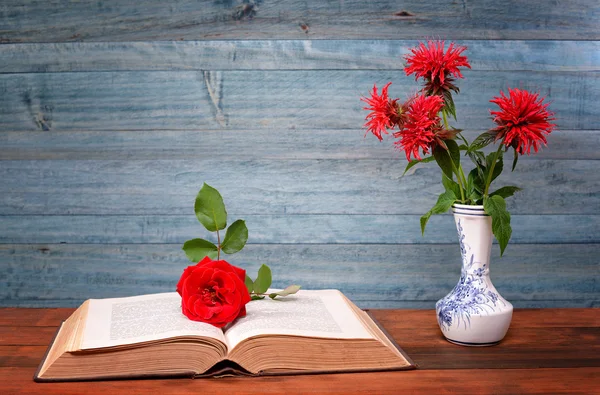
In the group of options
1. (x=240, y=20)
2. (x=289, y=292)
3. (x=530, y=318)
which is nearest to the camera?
(x=289, y=292)

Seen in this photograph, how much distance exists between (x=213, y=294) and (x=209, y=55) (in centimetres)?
57

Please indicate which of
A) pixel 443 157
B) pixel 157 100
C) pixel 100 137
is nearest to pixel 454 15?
pixel 443 157

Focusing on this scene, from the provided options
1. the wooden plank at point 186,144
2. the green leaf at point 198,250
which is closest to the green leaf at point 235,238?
the green leaf at point 198,250

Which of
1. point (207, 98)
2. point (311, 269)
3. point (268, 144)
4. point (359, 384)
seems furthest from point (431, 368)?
point (207, 98)

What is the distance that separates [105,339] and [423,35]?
0.84 meters

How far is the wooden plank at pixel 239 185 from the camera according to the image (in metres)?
1.32

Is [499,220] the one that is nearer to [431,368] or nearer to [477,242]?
[477,242]

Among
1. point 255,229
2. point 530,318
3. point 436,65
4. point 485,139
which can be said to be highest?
point 436,65

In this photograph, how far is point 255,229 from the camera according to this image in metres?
1.33

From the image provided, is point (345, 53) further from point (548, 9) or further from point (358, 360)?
point (358, 360)

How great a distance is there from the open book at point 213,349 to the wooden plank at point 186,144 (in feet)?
1.55

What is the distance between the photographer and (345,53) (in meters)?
1.30

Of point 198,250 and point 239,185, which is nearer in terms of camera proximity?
point 198,250

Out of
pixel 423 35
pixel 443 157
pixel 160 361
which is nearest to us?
pixel 160 361
